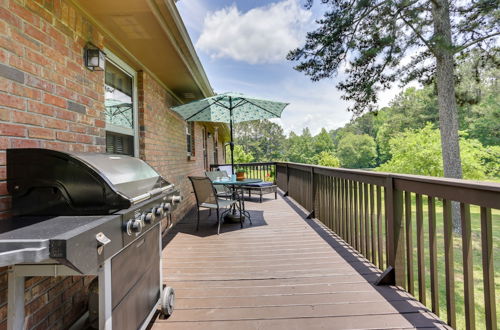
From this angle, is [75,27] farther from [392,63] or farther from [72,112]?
[392,63]

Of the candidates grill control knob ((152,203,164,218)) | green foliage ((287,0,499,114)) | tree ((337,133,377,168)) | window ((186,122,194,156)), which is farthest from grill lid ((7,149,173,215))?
tree ((337,133,377,168))

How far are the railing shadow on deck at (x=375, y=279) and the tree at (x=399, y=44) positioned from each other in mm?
5069

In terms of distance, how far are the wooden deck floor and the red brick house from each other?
0.84 m

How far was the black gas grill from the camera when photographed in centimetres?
86

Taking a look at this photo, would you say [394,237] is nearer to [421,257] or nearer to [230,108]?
[421,257]

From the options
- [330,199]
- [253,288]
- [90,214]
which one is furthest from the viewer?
[330,199]

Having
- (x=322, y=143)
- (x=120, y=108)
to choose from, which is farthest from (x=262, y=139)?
(x=120, y=108)

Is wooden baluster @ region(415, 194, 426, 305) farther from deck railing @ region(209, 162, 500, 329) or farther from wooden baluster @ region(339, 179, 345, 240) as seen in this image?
wooden baluster @ region(339, 179, 345, 240)

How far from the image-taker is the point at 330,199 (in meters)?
3.76

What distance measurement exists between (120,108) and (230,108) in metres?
2.10

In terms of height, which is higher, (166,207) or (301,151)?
(301,151)

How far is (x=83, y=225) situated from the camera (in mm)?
996

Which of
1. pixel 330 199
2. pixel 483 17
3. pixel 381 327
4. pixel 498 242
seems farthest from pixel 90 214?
pixel 483 17

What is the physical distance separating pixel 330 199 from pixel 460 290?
189 centimetres
